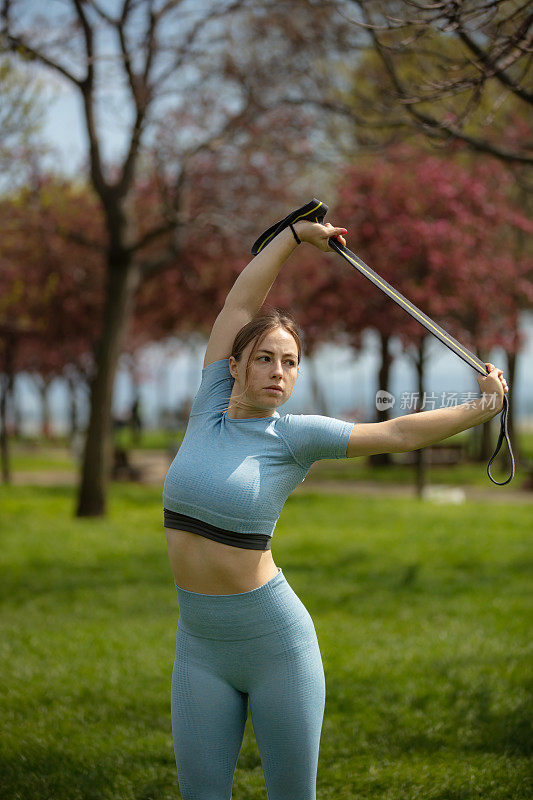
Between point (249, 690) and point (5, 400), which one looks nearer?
point (249, 690)

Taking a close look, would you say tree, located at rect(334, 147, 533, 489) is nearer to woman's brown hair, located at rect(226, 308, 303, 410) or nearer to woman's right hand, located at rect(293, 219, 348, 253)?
woman's right hand, located at rect(293, 219, 348, 253)

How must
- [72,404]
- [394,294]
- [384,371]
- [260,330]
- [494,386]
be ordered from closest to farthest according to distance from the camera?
[494,386], [260,330], [394,294], [384,371], [72,404]

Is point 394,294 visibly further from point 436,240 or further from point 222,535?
point 436,240

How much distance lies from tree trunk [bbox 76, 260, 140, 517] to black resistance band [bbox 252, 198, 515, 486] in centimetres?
954

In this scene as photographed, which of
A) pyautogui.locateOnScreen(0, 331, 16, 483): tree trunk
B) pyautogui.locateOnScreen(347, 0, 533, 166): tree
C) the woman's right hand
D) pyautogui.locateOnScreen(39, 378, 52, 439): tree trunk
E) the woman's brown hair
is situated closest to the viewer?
the woman's brown hair

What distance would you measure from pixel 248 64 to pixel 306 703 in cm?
1082

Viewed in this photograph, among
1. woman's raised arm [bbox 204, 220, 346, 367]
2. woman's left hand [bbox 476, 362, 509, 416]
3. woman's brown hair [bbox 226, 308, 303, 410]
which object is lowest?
woman's left hand [bbox 476, 362, 509, 416]

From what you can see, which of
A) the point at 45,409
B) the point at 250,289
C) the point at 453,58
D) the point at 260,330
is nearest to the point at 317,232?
the point at 250,289

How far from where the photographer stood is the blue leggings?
2.50 m

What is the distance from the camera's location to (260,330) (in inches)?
102

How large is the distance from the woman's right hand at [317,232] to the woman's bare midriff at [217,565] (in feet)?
3.37

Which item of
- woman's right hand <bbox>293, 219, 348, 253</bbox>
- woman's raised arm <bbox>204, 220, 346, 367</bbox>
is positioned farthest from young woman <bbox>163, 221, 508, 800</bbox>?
woman's right hand <bbox>293, 219, 348, 253</bbox>

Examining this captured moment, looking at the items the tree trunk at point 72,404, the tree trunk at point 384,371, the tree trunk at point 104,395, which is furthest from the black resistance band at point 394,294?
the tree trunk at point 72,404

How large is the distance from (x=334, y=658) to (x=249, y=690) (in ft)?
11.7
